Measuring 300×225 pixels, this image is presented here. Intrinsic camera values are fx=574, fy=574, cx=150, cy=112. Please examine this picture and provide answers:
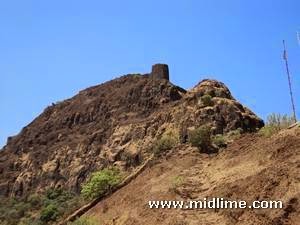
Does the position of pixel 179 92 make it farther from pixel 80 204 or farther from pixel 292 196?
pixel 292 196

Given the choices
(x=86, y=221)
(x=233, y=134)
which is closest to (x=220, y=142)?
(x=233, y=134)

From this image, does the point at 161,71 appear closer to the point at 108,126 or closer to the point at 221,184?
the point at 108,126

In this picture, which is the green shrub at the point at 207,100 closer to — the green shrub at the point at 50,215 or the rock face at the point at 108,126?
the rock face at the point at 108,126

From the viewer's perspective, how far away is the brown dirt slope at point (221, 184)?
68.0 feet

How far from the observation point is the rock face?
40.6 m

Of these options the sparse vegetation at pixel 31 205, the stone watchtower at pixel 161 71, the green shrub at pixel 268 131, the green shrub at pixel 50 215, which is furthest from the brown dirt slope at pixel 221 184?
the stone watchtower at pixel 161 71

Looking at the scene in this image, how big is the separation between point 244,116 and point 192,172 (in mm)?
12227

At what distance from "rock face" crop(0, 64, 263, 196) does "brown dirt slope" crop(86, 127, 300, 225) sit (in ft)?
25.8

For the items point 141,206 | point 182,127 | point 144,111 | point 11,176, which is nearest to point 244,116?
point 182,127

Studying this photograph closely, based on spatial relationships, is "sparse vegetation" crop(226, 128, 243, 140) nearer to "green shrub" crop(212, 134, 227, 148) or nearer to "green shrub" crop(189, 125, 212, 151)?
"green shrub" crop(212, 134, 227, 148)

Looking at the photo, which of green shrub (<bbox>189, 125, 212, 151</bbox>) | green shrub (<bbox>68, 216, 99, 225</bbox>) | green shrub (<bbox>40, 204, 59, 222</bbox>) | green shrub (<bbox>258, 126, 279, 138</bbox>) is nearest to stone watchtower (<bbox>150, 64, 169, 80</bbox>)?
green shrub (<bbox>40, 204, 59, 222</bbox>)

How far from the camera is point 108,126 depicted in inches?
2263

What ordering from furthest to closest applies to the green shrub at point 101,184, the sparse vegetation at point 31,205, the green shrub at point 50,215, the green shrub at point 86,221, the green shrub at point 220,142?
the sparse vegetation at point 31,205 < the green shrub at point 50,215 < the green shrub at point 101,184 < the green shrub at point 220,142 < the green shrub at point 86,221

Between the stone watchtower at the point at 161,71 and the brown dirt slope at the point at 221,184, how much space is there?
→ 2432cm
